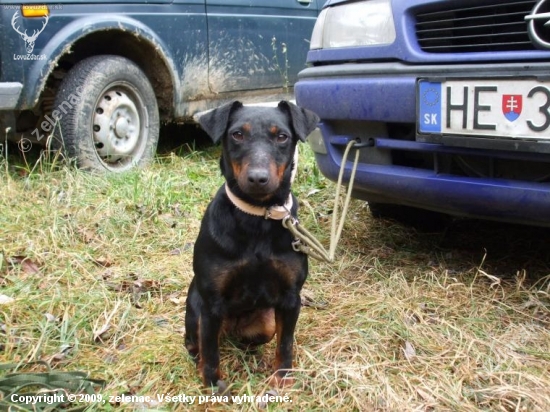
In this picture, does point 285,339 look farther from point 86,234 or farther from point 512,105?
point 86,234

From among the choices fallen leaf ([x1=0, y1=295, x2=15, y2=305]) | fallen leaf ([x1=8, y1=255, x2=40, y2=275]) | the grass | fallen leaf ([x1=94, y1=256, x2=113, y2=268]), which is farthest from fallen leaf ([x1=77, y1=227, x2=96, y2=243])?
fallen leaf ([x1=0, y1=295, x2=15, y2=305])

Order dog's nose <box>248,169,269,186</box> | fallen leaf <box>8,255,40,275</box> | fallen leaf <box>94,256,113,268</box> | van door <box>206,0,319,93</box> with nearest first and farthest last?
dog's nose <box>248,169,269,186</box>
fallen leaf <box>8,255,40,275</box>
fallen leaf <box>94,256,113,268</box>
van door <box>206,0,319,93</box>

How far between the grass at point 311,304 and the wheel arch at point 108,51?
0.61 metres

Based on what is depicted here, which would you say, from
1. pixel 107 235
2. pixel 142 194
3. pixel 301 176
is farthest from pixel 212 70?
pixel 107 235

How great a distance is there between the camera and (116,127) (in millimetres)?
4418

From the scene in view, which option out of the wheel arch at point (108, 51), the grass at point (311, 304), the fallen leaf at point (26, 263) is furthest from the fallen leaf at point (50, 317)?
the wheel arch at point (108, 51)

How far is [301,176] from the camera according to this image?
14.6 feet

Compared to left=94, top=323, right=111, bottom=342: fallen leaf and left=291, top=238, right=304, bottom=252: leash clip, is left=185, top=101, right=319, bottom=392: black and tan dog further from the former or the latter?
left=94, top=323, right=111, bottom=342: fallen leaf

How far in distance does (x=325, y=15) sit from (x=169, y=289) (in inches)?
59.5

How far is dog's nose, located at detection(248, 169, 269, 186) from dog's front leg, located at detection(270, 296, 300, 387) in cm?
47

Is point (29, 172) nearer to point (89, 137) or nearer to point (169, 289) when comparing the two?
point (89, 137)

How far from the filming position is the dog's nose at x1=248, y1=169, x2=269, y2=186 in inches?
81.4

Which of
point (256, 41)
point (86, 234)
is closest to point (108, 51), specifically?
point (256, 41)

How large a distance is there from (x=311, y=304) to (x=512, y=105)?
3.99 feet
